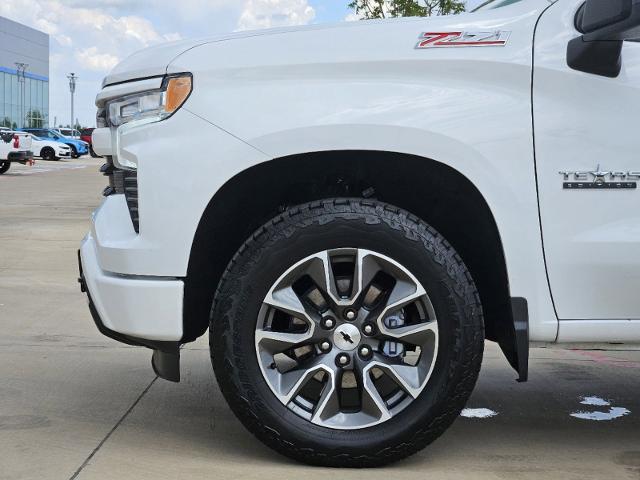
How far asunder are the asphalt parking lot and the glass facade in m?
93.2

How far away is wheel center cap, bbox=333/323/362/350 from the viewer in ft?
11.5

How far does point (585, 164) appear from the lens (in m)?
3.43

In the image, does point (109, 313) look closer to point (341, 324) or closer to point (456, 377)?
point (341, 324)

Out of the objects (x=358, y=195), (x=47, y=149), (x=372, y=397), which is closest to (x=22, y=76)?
(x=47, y=149)

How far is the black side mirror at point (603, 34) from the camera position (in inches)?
127

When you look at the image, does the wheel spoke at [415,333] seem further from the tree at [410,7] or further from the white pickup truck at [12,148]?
the white pickup truck at [12,148]

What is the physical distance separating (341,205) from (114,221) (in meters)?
0.86

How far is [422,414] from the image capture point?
3.48 m

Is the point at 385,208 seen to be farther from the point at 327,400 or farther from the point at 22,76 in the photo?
the point at 22,76

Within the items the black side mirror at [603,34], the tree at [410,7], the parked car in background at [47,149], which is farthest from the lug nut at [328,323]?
the parked car in background at [47,149]

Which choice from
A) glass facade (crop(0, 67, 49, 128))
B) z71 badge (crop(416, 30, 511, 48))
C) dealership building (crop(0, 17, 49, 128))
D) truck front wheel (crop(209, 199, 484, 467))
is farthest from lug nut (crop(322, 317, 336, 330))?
dealership building (crop(0, 17, 49, 128))

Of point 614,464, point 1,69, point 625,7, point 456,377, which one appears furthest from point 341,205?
point 1,69

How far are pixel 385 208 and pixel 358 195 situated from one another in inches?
15.7

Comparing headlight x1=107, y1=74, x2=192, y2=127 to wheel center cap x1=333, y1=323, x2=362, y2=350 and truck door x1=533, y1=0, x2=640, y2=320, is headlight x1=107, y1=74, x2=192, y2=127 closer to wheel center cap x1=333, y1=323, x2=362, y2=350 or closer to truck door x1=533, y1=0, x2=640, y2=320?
wheel center cap x1=333, y1=323, x2=362, y2=350
